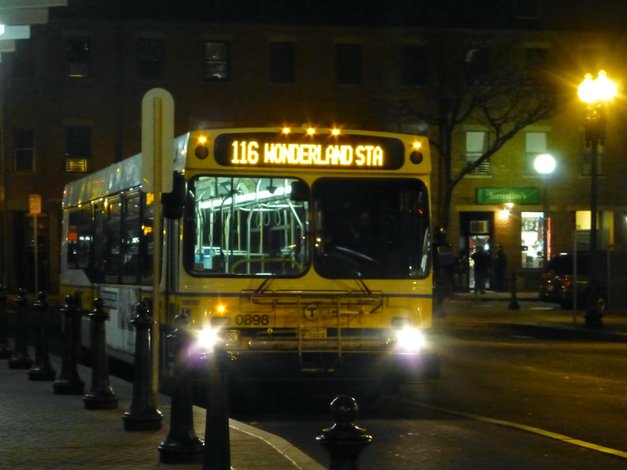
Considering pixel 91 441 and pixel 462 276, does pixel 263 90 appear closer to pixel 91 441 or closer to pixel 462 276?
pixel 462 276

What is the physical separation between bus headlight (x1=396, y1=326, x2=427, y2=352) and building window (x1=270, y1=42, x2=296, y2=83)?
121ft

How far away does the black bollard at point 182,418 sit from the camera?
30.5 feet

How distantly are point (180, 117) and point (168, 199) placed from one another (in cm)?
3752

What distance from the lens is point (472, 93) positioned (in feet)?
151

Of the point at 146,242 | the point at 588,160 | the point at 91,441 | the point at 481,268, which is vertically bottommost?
the point at 91,441

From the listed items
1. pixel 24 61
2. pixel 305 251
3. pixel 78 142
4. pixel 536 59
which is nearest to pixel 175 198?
pixel 305 251

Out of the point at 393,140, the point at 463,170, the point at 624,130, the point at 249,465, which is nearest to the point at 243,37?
the point at 463,170

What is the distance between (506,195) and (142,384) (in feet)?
135

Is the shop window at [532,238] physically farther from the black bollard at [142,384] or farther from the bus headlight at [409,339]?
the black bollard at [142,384]

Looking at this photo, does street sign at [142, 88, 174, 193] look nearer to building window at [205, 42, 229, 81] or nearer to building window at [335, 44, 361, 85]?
building window at [205, 42, 229, 81]

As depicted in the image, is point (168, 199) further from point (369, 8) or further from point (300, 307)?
point (369, 8)

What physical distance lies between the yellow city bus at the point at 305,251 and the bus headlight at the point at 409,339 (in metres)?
0.01

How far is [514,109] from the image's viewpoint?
4741 cm

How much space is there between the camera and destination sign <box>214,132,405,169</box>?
45.0ft
